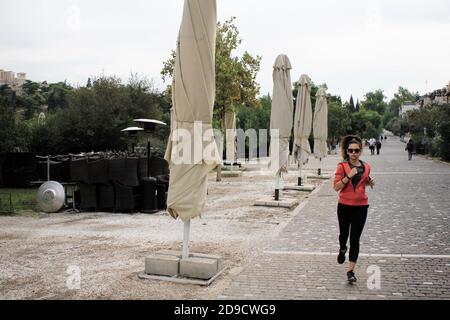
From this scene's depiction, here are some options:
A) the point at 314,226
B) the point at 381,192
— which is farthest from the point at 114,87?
the point at 314,226

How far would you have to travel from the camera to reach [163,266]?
5.64m

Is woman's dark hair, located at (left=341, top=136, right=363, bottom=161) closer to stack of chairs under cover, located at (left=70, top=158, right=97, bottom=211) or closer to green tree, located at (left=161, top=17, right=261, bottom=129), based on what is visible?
stack of chairs under cover, located at (left=70, top=158, right=97, bottom=211)

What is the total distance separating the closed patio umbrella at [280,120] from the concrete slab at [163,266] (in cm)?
633

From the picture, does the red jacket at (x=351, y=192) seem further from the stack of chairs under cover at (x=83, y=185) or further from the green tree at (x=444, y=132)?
the green tree at (x=444, y=132)

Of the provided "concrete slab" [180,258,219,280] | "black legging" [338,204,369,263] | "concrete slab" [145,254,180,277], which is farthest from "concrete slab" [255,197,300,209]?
"concrete slab" [145,254,180,277]

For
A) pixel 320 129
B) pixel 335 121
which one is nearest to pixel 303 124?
pixel 320 129

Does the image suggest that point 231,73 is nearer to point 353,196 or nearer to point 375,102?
point 353,196

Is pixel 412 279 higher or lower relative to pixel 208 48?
lower

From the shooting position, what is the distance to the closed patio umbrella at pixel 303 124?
1548cm

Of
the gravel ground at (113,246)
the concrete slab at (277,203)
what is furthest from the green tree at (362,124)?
the gravel ground at (113,246)

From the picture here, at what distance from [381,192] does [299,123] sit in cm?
363

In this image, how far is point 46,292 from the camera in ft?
16.5

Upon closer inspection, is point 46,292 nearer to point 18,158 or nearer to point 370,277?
point 370,277

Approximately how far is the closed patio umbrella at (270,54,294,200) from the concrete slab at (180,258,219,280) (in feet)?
20.5
